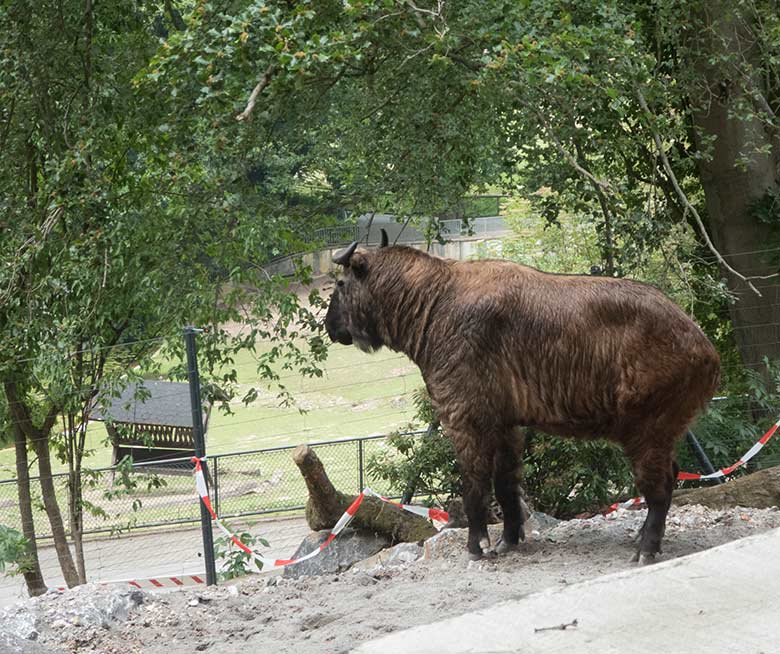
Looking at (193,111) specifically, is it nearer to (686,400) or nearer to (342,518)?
(342,518)

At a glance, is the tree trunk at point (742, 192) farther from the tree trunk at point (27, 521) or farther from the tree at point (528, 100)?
the tree trunk at point (27, 521)

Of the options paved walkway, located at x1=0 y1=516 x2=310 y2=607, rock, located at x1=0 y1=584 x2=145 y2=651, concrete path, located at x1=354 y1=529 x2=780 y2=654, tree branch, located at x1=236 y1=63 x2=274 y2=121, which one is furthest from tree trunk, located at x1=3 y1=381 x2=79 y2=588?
concrete path, located at x1=354 y1=529 x2=780 y2=654

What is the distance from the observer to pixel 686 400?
6297 mm

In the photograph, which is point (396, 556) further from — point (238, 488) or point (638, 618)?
point (238, 488)

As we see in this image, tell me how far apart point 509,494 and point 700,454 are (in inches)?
132

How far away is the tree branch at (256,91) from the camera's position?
321 inches

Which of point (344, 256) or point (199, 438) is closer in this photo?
point (344, 256)

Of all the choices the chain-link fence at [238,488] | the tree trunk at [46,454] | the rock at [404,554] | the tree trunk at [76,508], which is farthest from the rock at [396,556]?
the chain-link fence at [238,488]

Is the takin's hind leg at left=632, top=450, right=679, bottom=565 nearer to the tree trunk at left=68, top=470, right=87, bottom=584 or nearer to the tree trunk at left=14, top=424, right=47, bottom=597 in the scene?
the tree trunk at left=14, top=424, right=47, bottom=597

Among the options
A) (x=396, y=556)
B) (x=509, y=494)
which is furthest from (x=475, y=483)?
(x=396, y=556)

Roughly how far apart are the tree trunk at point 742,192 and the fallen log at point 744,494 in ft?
11.4

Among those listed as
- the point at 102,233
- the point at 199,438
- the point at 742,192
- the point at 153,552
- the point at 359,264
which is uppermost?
the point at 102,233

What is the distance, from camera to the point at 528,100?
9.02 meters

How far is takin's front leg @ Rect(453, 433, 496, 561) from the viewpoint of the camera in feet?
21.5
